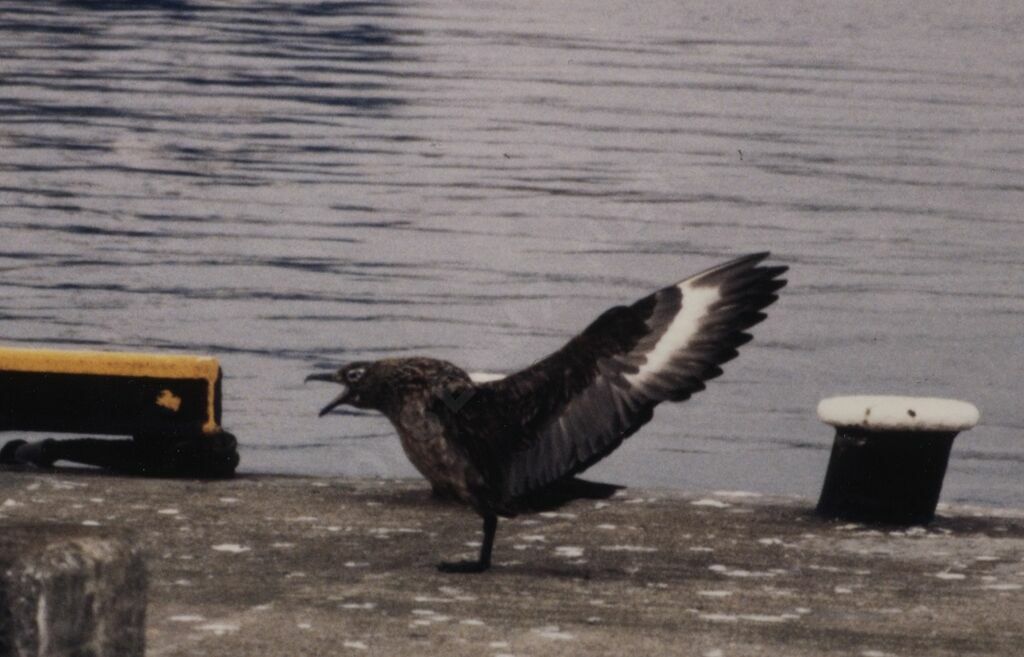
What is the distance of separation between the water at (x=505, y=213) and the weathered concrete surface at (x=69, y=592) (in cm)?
921

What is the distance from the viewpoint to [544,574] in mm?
8266

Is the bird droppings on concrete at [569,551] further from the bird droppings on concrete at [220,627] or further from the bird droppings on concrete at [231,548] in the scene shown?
the bird droppings on concrete at [220,627]

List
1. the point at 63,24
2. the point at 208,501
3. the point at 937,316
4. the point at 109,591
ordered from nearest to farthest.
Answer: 1. the point at 109,591
2. the point at 208,501
3. the point at 937,316
4. the point at 63,24

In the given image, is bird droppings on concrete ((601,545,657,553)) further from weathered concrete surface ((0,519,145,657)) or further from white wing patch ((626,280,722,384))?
weathered concrete surface ((0,519,145,657))

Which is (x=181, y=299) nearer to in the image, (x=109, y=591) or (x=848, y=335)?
(x=848, y=335)

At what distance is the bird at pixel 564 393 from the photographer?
7.69 m

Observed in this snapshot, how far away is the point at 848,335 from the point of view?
20391mm

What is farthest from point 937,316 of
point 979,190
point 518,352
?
point 979,190

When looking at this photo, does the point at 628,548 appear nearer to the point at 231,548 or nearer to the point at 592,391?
the point at 592,391

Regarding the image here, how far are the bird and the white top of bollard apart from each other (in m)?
1.57

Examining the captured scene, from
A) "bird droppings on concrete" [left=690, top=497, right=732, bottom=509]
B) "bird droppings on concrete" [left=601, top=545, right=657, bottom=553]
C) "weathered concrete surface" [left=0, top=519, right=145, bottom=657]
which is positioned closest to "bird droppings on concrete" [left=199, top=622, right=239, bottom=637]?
"weathered concrete surface" [left=0, top=519, right=145, bottom=657]

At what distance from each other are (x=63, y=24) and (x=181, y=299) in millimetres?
30940

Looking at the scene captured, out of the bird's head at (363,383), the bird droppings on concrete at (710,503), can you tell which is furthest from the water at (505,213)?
the bird's head at (363,383)

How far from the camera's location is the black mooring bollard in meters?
9.30
